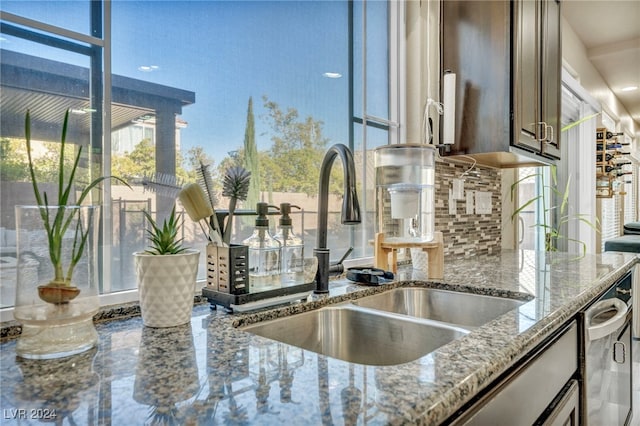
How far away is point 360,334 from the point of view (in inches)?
46.6

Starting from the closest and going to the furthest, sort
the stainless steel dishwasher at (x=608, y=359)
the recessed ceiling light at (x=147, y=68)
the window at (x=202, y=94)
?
1. the window at (x=202, y=94)
2. the recessed ceiling light at (x=147, y=68)
3. the stainless steel dishwasher at (x=608, y=359)

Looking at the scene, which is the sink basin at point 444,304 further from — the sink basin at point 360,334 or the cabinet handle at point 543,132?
the cabinet handle at point 543,132

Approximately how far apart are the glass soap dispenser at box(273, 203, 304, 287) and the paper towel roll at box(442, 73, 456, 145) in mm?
1059

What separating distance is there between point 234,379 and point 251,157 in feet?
3.01

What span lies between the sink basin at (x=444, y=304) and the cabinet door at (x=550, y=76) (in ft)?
3.91

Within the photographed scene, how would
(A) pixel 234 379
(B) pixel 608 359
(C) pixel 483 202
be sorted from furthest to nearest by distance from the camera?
(C) pixel 483 202, (B) pixel 608 359, (A) pixel 234 379

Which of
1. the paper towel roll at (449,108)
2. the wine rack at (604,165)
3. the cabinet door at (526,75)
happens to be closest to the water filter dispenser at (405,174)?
the paper towel roll at (449,108)

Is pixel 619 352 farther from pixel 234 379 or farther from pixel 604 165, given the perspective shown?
pixel 604 165

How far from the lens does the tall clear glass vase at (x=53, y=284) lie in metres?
0.73

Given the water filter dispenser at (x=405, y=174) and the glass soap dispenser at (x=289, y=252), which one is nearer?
the glass soap dispenser at (x=289, y=252)

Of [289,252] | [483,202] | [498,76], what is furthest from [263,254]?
[483,202]

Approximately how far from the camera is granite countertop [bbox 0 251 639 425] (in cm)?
53

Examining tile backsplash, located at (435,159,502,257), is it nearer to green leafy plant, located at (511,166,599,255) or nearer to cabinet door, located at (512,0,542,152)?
green leafy plant, located at (511,166,599,255)

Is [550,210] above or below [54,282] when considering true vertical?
above
